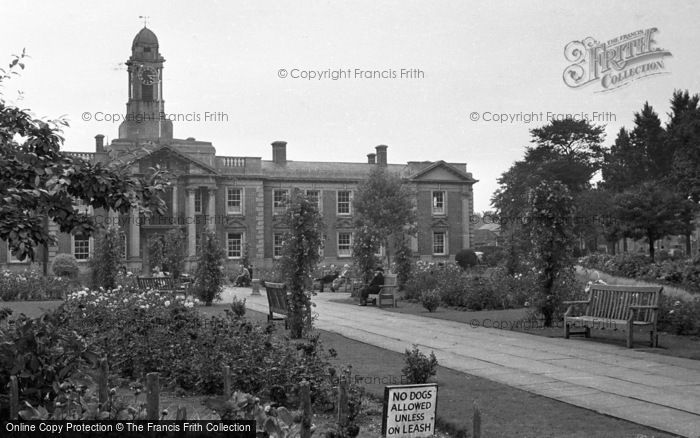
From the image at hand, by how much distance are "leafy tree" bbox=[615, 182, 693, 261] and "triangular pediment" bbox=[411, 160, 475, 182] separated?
872 inches

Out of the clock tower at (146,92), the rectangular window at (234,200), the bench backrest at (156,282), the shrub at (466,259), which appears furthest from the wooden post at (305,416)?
the clock tower at (146,92)

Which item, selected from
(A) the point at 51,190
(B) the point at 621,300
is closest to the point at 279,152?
(B) the point at 621,300

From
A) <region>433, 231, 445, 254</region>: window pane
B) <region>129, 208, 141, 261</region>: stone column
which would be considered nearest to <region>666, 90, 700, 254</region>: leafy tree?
<region>433, 231, 445, 254</region>: window pane

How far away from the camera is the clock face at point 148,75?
5462 centimetres

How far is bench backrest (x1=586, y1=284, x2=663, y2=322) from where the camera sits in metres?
13.0

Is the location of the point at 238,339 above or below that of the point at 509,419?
above

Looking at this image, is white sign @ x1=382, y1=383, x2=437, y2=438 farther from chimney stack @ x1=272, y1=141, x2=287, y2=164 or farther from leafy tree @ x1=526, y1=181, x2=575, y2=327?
chimney stack @ x1=272, y1=141, x2=287, y2=164

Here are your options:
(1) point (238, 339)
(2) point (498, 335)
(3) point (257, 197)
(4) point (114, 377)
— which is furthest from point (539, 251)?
(3) point (257, 197)

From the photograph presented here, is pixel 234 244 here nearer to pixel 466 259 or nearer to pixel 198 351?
pixel 466 259

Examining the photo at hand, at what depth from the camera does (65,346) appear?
6.04 metres

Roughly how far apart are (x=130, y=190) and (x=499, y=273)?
20322mm

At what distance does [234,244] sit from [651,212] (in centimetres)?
2878

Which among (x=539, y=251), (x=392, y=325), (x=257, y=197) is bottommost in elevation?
(x=392, y=325)

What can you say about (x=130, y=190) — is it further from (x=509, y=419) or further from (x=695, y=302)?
(x=695, y=302)
